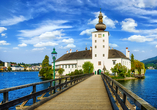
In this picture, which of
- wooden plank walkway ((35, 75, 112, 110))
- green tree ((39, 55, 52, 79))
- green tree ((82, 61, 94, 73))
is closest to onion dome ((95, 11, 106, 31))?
green tree ((82, 61, 94, 73))

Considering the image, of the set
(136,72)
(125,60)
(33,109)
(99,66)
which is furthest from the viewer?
(136,72)

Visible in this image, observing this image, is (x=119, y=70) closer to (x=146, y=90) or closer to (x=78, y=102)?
(x=146, y=90)

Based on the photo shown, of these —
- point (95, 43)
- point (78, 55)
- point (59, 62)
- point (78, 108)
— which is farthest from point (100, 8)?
point (78, 108)

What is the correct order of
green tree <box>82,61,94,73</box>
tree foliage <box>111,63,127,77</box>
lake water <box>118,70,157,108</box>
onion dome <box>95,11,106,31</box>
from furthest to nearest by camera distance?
onion dome <box>95,11,106,31</box> → green tree <box>82,61,94,73</box> → tree foliage <box>111,63,127,77</box> → lake water <box>118,70,157,108</box>

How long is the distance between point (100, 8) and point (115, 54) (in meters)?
22.4

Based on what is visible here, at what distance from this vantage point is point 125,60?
259 feet

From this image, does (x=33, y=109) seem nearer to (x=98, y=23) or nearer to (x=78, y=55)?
(x=98, y=23)

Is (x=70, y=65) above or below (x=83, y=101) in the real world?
above

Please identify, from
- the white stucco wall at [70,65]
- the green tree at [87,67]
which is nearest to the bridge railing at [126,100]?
the green tree at [87,67]

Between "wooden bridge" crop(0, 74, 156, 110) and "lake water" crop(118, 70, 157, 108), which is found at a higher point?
"wooden bridge" crop(0, 74, 156, 110)

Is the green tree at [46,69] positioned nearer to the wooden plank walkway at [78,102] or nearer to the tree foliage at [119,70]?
the tree foliage at [119,70]

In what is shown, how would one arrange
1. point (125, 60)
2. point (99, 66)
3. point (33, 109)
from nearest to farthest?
point (33, 109), point (99, 66), point (125, 60)

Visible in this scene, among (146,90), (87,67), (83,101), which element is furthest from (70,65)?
(83,101)

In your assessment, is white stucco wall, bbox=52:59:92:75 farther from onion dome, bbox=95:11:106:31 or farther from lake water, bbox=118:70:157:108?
lake water, bbox=118:70:157:108
